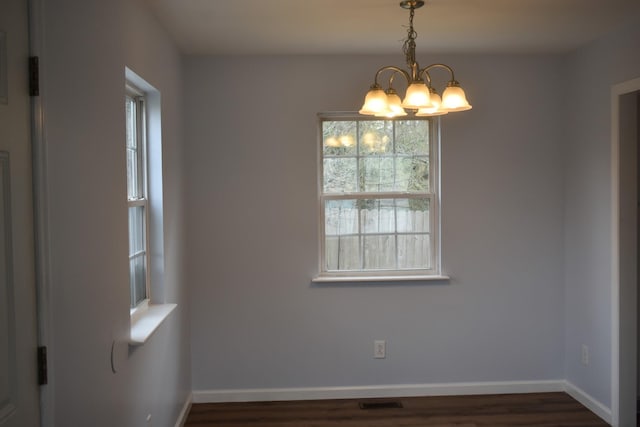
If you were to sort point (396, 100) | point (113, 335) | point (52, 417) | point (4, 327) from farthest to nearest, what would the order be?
point (396, 100), point (113, 335), point (52, 417), point (4, 327)

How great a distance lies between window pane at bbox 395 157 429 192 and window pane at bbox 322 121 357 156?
0.37 meters

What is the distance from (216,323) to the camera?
4.08 metres

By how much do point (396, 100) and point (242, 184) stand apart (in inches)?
68.4

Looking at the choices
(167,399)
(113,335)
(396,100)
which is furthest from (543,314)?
(113,335)

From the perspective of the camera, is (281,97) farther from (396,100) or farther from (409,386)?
(409,386)

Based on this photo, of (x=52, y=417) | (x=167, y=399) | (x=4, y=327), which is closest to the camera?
(x=4, y=327)

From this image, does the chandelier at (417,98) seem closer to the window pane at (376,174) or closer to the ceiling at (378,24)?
the ceiling at (378,24)

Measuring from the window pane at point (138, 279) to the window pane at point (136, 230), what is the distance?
0.05 m

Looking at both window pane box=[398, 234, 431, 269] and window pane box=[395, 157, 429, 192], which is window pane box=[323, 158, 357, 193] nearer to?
window pane box=[395, 157, 429, 192]

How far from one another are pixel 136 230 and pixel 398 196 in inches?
76.1

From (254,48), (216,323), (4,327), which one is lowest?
(216,323)

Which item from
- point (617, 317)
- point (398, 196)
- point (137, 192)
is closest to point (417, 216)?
point (398, 196)

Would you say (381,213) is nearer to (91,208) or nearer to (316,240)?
(316,240)

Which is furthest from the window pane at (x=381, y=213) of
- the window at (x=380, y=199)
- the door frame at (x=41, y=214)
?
the door frame at (x=41, y=214)
